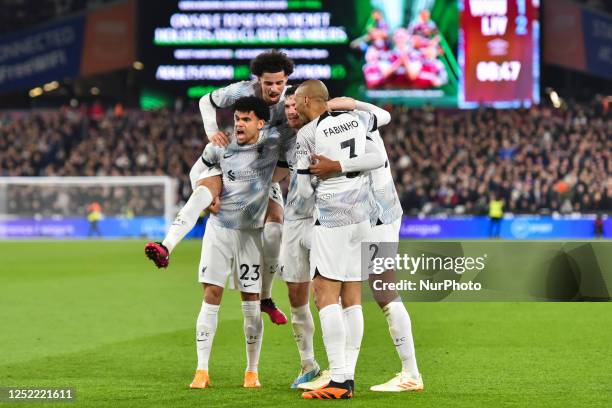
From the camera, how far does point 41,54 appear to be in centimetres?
3681

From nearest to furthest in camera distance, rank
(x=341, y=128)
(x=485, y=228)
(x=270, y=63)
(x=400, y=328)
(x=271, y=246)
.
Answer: (x=341, y=128) < (x=400, y=328) < (x=270, y=63) < (x=271, y=246) < (x=485, y=228)

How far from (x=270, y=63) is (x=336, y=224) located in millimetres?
1442

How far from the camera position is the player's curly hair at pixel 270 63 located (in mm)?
8055

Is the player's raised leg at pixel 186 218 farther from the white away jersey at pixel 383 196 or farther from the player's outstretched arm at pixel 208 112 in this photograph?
the white away jersey at pixel 383 196

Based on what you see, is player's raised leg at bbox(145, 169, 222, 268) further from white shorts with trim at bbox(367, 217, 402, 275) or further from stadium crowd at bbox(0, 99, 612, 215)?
stadium crowd at bbox(0, 99, 612, 215)

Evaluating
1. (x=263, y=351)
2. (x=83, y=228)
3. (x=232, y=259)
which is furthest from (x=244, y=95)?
(x=83, y=228)

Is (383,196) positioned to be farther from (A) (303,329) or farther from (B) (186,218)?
(B) (186,218)

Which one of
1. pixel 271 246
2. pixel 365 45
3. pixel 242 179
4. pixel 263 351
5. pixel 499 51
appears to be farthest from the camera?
pixel 365 45

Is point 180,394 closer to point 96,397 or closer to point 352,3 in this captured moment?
→ point 96,397

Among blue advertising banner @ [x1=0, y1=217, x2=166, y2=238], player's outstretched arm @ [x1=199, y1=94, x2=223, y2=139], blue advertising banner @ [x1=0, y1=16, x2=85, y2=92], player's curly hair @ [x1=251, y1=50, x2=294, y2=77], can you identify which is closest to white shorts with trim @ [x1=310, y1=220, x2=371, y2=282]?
player's curly hair @ [x1=251, y1=50, x2=294, y2=77]

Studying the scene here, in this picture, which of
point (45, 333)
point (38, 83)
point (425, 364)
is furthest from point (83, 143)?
point (425, 364)

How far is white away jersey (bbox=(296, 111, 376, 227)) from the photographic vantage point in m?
7.49

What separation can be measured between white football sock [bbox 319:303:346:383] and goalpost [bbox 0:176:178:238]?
85.1ft

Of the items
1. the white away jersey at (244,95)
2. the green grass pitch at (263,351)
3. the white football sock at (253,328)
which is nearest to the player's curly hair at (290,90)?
the white away jersey at (244,95)
